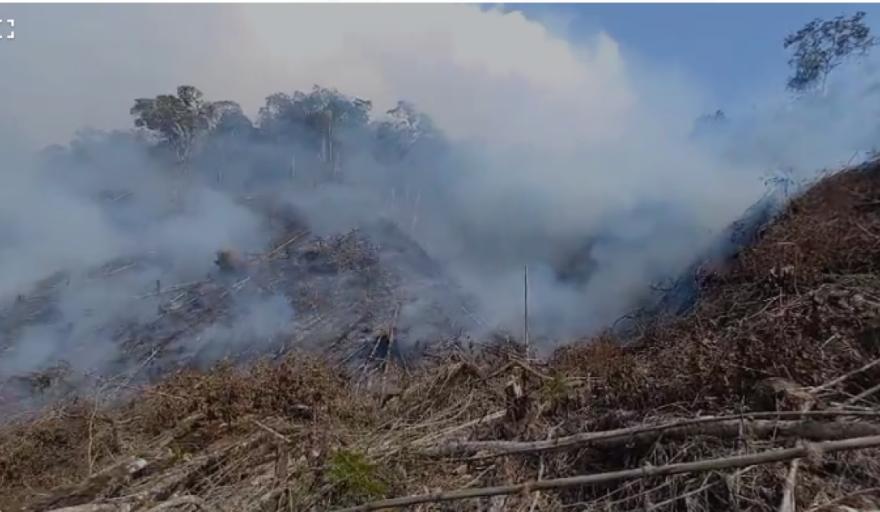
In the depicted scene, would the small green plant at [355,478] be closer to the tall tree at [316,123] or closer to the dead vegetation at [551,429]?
the dead vegetation at [551,429]

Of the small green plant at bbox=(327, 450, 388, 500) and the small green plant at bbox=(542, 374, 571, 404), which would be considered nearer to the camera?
the small green plant at bbox=(327, 450, 388, 500)

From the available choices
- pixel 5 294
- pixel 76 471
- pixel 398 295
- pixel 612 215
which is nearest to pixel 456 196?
pixel 612 215

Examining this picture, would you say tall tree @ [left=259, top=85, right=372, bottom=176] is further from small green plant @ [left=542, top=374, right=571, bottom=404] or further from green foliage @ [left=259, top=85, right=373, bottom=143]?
small green plant @ [left=542, top=374, right=571, bottom=404]

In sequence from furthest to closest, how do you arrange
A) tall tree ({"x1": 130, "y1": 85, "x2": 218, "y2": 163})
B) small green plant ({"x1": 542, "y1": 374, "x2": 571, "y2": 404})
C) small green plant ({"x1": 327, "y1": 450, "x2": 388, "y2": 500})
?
tall tree ({"x1": 130, "y1": 85, "x2": 218, "y2": 163}), small green plant ({"x1": 542, "y1": 374, "x2": 571, "y2": 404}), small green plant ({"x1": 327, "y1": 450, "x2": 388, "y2": 500})

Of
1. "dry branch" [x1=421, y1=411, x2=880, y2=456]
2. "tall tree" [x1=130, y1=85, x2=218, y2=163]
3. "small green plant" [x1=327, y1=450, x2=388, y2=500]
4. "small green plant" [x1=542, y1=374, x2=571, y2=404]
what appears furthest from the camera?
"tall tree" [x1=130, y1=85, x2=218, y2=163]

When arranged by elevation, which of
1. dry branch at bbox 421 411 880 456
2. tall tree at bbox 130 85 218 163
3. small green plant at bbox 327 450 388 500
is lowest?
small green plant at bbox 327 450 388 500

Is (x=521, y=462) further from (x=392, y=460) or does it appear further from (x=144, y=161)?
(x=144, y=161)

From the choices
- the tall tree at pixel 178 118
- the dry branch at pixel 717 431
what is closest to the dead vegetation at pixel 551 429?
the dry branch at pixel 717 431

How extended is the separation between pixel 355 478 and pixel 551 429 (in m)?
1.11

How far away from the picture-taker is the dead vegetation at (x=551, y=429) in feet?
8.00

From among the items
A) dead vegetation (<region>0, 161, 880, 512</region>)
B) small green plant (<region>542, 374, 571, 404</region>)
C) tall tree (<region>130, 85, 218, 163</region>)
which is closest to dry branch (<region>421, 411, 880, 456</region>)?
dead vegetation (<region>0, 161, 880, 512</region>)

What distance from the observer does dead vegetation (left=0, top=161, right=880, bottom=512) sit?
2.44m

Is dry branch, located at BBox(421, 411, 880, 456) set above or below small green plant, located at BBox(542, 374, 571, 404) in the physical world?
above

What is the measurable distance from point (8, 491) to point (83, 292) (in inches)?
759
